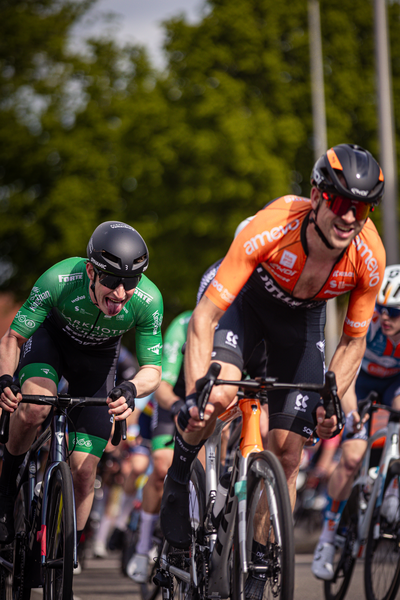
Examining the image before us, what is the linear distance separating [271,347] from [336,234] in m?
1.03

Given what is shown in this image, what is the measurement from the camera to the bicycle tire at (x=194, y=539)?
4.64 m

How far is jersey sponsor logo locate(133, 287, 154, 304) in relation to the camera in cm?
514

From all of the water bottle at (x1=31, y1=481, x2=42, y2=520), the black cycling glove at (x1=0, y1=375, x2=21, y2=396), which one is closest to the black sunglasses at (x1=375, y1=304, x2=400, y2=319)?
the water bottle at (x1=31, y1=481, x2=42, y2=520)

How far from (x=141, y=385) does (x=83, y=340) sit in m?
0.56

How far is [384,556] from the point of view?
5.96m

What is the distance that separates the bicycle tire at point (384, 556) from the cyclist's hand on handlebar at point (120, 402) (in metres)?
2.50

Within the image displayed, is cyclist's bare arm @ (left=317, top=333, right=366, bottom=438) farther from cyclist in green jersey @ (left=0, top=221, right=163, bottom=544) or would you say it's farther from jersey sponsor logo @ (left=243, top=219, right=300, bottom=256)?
cyclist in green jersey @ (left=0, top=221, right=163, bottom=544)

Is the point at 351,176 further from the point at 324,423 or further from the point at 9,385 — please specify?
the point at 9,385

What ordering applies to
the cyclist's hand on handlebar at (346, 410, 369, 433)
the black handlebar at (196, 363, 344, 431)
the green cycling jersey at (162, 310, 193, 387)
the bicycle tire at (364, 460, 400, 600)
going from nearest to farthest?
the black handlebar at (196, 363, 344, 431)
the bicycle tire at (364, 460, 400, 600)
the cyclist's hand on handlebar at (346, 410, 369, 433)
the green cycling jersey at (162, 310, 193, 387)

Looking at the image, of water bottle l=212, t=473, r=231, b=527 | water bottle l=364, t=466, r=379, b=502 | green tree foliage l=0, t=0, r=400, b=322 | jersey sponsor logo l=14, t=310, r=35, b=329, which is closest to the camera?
water bottle l=212, t=473, r=231, b=527

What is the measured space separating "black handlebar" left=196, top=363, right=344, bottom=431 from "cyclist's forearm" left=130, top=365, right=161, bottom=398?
942mm

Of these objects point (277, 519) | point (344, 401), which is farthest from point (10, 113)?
point (277, 519)

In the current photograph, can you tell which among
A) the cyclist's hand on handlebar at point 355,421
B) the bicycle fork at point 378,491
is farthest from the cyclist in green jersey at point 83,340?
the bicycle fork at point 378,491

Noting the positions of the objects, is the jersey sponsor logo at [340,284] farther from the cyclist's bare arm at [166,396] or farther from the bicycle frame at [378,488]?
the cyclist's bare arm at [166,396]
